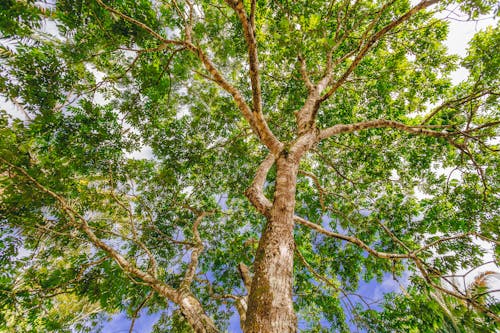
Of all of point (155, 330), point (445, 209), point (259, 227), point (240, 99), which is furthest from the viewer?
point (259, 227)

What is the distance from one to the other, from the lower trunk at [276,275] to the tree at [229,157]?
0.02 meters

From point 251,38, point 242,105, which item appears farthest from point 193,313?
point 251,38

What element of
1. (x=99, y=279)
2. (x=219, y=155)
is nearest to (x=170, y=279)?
(x=99, y=279)

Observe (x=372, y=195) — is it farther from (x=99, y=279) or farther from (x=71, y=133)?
(x=71, y=133)

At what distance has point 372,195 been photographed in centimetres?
589

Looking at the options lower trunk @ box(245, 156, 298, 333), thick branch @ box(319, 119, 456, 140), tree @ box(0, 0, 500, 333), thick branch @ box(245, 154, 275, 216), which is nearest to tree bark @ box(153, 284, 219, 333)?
tree @ box(0, 0, 500, 333)

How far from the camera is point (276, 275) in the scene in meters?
1.77

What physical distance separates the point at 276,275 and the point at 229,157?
4942 mm

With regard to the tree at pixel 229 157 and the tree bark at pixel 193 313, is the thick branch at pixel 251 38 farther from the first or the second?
the tree bark at pixel 193 313

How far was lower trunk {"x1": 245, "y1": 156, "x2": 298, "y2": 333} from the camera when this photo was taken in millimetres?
1497

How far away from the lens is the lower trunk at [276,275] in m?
1.50

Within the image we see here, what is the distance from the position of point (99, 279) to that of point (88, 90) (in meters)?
3.53

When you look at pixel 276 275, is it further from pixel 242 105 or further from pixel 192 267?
pixel 192 267

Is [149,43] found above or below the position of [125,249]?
above
